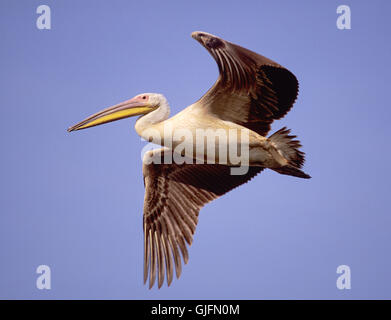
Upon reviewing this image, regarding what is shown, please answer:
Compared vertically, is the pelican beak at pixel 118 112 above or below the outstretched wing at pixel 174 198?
above

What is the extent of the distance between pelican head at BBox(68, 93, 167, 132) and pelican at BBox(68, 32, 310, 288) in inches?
0.6

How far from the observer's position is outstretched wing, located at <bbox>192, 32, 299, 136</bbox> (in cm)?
788

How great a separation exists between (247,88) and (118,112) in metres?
2.17

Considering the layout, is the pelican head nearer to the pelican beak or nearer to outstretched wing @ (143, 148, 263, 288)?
the pelican beak

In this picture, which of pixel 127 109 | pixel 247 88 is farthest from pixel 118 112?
pixel 247 88

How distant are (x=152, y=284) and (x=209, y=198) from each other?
1739mm

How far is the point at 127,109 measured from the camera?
31.0ft

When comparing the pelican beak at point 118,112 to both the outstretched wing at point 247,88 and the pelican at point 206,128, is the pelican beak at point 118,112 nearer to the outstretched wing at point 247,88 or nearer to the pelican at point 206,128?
the pelican at point 206,128

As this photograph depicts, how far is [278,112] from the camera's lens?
8.96m

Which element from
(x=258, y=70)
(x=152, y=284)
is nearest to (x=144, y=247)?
(x=152, y=284)

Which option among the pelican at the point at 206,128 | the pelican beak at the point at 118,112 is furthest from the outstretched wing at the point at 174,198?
the pelican beak at the point at 118,112

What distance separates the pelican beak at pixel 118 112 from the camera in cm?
934

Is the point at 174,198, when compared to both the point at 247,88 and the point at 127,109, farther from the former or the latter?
the point at 247,88

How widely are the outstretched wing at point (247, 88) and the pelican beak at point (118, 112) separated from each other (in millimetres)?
1015
